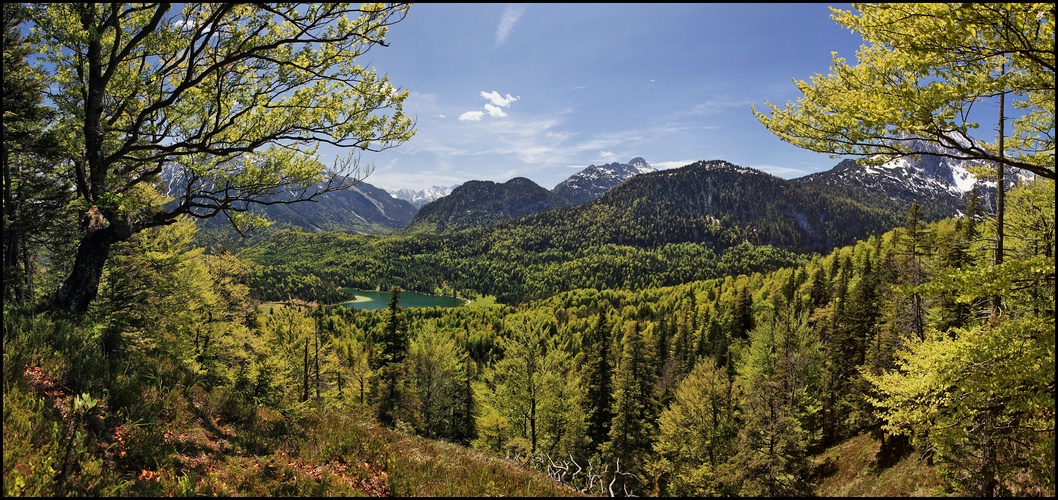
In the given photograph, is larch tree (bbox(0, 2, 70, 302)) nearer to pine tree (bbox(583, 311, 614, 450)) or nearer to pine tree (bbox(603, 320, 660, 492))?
pine tree (bbox(603, 320, 660, 492))

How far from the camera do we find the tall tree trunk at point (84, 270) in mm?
8891

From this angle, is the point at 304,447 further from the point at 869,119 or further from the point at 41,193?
the point at 41,193

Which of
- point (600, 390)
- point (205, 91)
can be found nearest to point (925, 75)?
point (205, 91)

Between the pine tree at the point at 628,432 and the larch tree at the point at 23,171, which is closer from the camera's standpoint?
the larch tree at the point at 23,171

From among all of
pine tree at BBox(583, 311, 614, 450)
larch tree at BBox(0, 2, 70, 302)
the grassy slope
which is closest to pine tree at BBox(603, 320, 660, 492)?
pine tree at BBox(583, 311, 614, 450)

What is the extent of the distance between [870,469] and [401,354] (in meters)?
33.1

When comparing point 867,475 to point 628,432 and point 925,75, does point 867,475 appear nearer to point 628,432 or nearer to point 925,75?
point 628,432

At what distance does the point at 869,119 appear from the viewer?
22.5 ft

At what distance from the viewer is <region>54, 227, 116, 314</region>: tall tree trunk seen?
8891mm

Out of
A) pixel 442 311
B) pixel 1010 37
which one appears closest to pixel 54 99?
pixel 1010 37

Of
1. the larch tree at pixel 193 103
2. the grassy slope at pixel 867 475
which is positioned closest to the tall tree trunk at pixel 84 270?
the larch tree at pixel 193 103

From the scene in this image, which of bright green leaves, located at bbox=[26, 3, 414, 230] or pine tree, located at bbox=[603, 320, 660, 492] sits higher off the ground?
bright green leaves, located at bbox=[26, 3, 414, 230]

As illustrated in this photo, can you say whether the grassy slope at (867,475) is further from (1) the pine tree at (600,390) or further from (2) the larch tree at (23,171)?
(2) the larch tree at (23,171)

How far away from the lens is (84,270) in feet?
29.5
